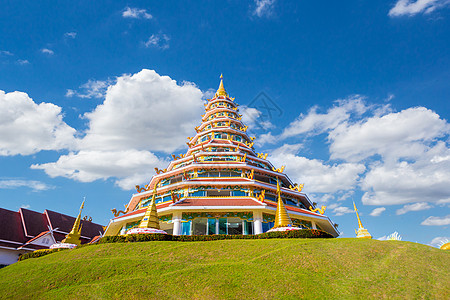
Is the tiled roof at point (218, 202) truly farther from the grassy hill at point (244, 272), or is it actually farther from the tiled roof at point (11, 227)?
the tiled roof at point (11, 227)

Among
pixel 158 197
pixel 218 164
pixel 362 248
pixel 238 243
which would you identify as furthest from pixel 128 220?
pixel 362 248

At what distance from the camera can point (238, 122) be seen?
42750mm

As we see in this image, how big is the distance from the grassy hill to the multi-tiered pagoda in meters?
7.29

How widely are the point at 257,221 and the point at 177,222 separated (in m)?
7.50

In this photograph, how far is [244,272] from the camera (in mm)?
11562

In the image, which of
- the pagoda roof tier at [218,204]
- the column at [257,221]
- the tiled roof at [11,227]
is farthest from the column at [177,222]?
the tiled roof at [11,227]

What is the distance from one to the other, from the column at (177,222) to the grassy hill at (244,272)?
8.26 m

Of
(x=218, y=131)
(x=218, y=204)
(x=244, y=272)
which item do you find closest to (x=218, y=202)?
(x=218, y=204)

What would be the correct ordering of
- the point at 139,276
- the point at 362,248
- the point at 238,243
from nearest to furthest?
the point at 139,276, the point at 362,248, the point at 238,243

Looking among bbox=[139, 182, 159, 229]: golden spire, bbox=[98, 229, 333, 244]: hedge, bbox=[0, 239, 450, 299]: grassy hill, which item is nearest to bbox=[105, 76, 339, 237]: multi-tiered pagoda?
bbox=[139, 182, 159, 229]: golden spire

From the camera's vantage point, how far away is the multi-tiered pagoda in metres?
24.4

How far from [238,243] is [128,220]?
53.1ft

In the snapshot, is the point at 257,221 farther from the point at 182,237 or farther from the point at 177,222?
the point at 182,237

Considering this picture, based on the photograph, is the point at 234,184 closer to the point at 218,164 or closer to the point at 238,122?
the point at 218,164
